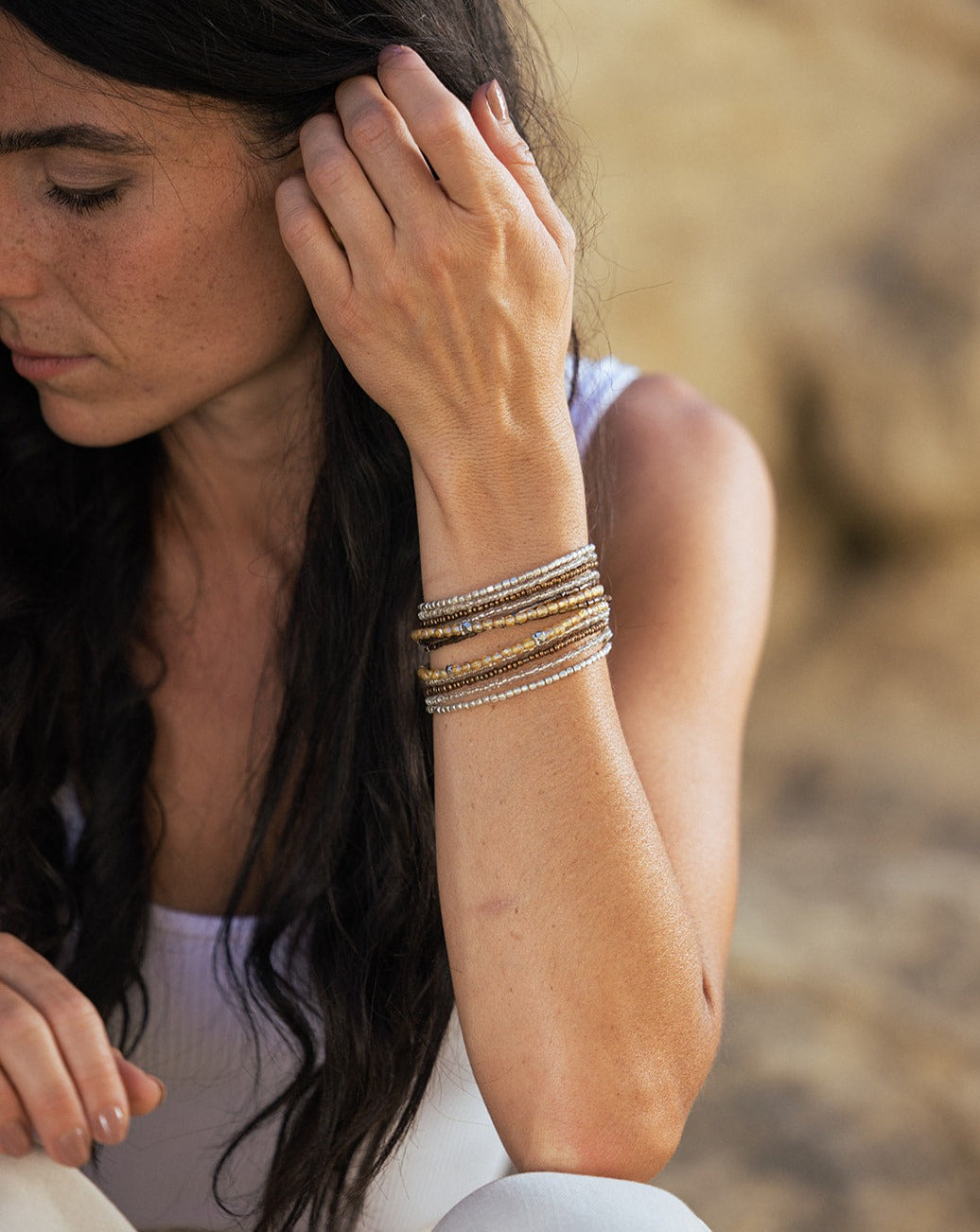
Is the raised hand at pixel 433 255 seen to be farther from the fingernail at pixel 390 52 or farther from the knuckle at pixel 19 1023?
the knuckle at pixel 19 1023

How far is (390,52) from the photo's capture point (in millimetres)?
1206

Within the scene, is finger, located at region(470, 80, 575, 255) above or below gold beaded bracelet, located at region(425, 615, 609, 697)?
above

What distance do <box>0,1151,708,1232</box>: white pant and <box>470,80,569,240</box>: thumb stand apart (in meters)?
0.77

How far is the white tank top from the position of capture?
1.48 metres

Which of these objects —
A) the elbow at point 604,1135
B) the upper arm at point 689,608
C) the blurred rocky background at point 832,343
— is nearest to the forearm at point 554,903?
the elbow at point 604,1135

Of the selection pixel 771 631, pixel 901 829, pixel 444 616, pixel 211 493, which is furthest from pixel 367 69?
pixel 771 631

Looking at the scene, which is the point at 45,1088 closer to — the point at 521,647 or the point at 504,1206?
the point at 504,1206

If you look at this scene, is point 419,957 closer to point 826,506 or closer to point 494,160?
point 494,160

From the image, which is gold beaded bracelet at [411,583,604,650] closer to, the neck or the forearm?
the forearm

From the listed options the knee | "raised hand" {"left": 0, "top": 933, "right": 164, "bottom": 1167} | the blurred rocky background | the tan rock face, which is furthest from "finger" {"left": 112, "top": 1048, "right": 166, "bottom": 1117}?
the tan rock face

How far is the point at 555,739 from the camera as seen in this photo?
1.22 metres

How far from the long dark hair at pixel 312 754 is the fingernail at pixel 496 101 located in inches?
1.7

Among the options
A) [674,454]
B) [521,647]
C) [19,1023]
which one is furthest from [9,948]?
[674,454]

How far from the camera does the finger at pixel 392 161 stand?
3.84ft
